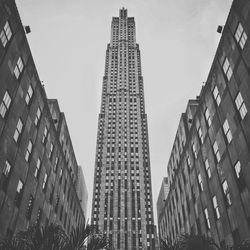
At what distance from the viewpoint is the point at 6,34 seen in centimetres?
2370

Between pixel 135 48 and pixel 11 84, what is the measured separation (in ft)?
536

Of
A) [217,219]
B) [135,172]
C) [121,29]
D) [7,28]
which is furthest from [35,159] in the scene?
[121,29]

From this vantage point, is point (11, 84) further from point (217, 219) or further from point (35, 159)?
point (217, 219)

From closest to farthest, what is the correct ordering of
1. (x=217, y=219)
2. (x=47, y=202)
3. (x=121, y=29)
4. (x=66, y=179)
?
1. (x=217, y=219)
2. (x=47, y=202)
3. (x=66, y=179)
4. (x=121, y=29)

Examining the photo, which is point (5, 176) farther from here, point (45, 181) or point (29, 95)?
point (45, 181)

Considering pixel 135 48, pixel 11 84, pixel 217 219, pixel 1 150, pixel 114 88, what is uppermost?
pixel 135 48

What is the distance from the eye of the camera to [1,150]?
2245 centimetres

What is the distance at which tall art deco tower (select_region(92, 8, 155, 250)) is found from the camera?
114125mm

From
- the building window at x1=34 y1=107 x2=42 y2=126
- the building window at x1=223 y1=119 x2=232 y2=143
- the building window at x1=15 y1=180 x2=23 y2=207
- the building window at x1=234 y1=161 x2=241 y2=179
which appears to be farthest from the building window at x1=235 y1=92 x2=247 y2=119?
the building window at x1=15 y1=180 x2=23 y2=207

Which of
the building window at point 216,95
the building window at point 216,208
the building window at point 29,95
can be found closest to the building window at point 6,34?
the building window at point 29,95

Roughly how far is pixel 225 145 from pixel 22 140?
65.0 feet

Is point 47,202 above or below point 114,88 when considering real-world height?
below

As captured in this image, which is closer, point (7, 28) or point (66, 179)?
point (7, 28)

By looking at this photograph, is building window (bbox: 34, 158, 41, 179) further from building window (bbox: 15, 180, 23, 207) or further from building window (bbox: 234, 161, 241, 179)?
building window (bbox: 234, 161, 241, 179)
